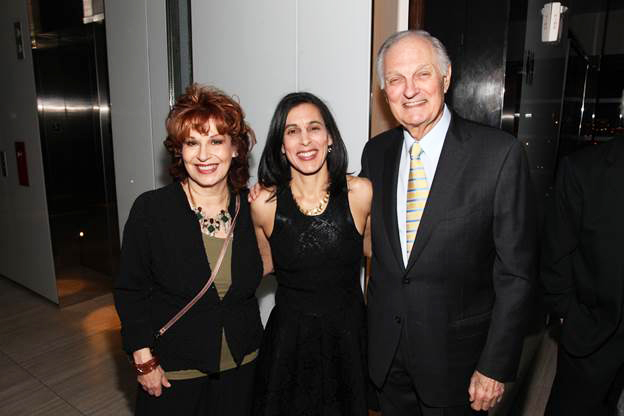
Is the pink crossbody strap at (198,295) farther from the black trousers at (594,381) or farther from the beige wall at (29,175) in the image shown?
the beige wall at (29,175)

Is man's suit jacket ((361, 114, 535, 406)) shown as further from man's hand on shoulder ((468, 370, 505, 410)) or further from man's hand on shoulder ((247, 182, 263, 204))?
man's hand on shoulder ((247, 182, 263, 204))

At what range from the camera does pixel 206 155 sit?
1843 mm

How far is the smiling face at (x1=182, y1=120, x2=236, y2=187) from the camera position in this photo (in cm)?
185

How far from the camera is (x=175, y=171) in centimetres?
200

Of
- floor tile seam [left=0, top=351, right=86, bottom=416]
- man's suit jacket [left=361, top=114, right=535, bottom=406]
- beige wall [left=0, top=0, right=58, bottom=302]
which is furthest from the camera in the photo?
beige wall [left=0, top=0, right=58, bottom=302]

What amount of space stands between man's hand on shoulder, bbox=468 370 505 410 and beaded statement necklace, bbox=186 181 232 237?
1.15 metres

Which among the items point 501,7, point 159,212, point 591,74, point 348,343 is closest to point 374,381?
point 348,343

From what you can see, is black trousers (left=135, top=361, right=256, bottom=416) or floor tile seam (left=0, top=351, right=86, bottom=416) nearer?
black trousers (left=135, top=361, right=256, bottom=416)

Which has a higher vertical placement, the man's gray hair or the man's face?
the man's gray hair

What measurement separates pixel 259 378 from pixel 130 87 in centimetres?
261

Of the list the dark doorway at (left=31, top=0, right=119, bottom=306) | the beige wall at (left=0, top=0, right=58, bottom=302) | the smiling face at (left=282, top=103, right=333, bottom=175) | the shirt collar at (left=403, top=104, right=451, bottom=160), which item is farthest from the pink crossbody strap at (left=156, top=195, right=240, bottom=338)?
the beige wall at (left=0, top=0, right=58, bottom=302)

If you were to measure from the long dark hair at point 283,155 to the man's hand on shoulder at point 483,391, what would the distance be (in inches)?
37.7

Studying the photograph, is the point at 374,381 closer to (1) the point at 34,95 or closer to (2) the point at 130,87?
(2) the point at 130,87

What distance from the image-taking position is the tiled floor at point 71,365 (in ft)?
10.1
